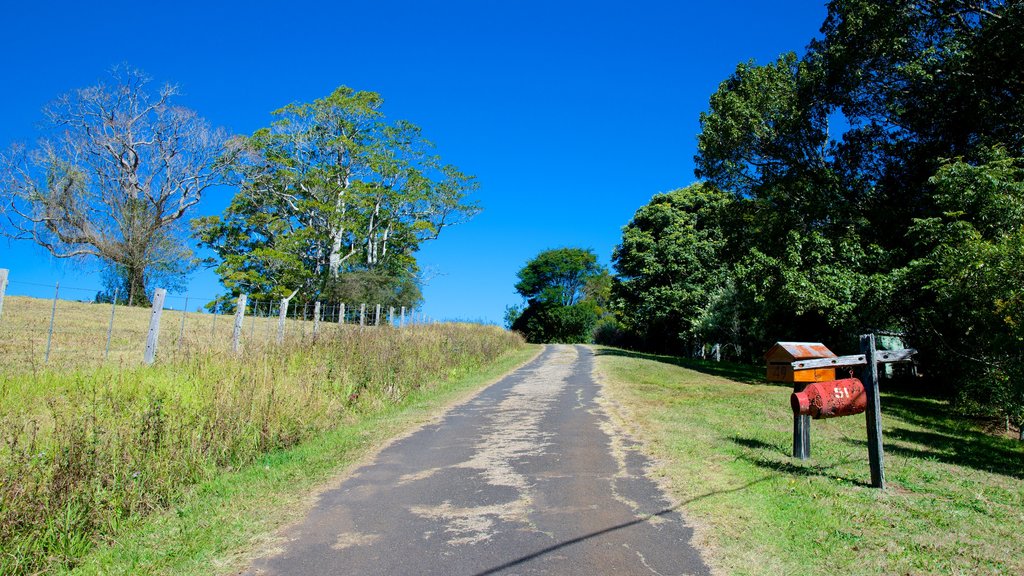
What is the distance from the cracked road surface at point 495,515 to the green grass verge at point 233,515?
0.27 meters

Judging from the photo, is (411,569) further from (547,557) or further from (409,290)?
(409,290)

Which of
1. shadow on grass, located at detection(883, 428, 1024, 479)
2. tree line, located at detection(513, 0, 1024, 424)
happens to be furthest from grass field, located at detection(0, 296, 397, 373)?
tree line, located at detection(513, 0, 1024, 424)

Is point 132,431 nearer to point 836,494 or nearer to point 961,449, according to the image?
point 836,494

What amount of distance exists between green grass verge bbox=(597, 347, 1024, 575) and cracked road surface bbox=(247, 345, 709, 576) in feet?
1.51

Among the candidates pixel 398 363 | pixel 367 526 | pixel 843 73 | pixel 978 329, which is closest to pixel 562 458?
pixel 367 526

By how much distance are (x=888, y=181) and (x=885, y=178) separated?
15 centimetres

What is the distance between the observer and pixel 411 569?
3959 mm

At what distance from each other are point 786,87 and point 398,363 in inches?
672

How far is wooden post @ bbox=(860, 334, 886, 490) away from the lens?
5.89 meters

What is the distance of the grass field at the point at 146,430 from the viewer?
14.7 feet

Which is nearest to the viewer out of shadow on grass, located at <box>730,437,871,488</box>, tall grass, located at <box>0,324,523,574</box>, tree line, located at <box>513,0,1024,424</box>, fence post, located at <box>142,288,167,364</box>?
tall grass, located at <box>0,324,523,574</box>

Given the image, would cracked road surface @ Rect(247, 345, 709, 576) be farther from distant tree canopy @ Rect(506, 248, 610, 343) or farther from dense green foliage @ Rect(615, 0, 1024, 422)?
distant tree canopy @ Rect(506, 248, 610, 343)

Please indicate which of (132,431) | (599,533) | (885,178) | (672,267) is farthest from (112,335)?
(672,267)

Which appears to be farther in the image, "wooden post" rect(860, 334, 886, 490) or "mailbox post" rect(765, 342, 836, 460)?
"mailbox post" rect(765, 342, 836, 460)
